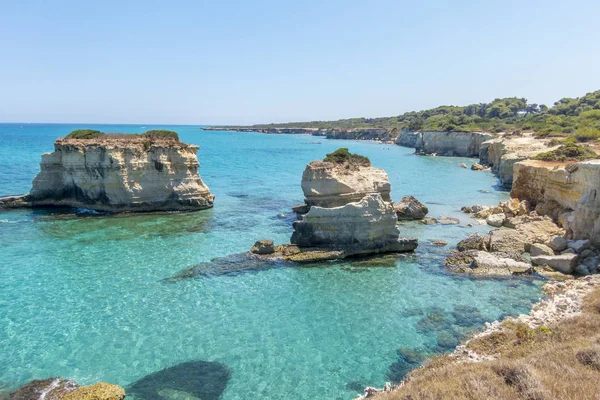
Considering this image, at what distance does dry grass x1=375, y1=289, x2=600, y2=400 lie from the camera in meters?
7.26

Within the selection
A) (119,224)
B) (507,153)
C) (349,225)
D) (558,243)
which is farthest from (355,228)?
(507,153)

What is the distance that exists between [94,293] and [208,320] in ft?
19.0

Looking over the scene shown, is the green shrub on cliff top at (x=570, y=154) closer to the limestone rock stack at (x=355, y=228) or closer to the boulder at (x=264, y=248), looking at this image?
the limestone rock stack at (x=355, y=228)

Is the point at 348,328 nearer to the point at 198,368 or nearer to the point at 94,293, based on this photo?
the point at 198,368

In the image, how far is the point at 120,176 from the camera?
31.4 metres

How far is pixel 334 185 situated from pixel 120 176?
55.9ft

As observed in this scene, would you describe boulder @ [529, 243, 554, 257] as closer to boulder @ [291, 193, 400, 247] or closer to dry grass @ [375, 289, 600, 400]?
boulder @ [291, 193, 400, 247]

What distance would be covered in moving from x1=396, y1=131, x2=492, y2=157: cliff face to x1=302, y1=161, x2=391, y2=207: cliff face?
59.6 metres

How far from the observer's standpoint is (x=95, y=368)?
12062mm

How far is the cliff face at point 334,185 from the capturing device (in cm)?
2670

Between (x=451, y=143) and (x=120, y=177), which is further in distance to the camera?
(x=451, y=143)

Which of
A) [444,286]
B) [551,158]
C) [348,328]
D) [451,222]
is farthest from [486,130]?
[348,328]

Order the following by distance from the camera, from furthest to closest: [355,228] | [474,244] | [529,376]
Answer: [474,244], [355,228], [529,376]

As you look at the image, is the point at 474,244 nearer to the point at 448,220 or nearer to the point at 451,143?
the point at 448,220
